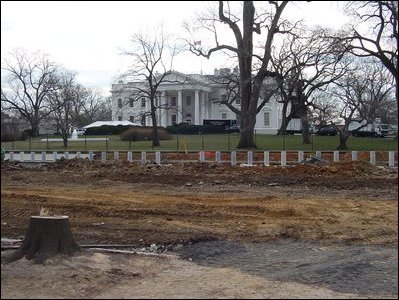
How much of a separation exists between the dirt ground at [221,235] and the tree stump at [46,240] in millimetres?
194

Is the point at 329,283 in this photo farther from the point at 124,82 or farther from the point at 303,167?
the point at 124,82

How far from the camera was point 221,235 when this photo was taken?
32.1ft

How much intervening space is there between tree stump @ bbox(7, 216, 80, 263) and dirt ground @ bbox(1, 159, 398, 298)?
0.19 m

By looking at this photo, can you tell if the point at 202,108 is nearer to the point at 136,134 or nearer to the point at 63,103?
the point at 136,134

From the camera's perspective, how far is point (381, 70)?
146ft

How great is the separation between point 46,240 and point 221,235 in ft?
13.8

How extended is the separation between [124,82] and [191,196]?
44.7 m

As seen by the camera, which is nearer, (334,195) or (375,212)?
(375,212)

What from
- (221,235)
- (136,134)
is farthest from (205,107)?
(221,235)

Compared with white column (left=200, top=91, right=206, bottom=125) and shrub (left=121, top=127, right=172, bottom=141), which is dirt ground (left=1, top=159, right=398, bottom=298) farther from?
white column (left=200, top=91, right=206, bottom=125)

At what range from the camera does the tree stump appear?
5.97 metres

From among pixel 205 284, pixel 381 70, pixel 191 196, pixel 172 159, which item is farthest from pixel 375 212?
pixel 381 70

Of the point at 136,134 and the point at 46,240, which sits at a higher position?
the point at 136,134

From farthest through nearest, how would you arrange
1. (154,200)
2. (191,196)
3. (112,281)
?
(191,196) → (154,200) → (112,281)
